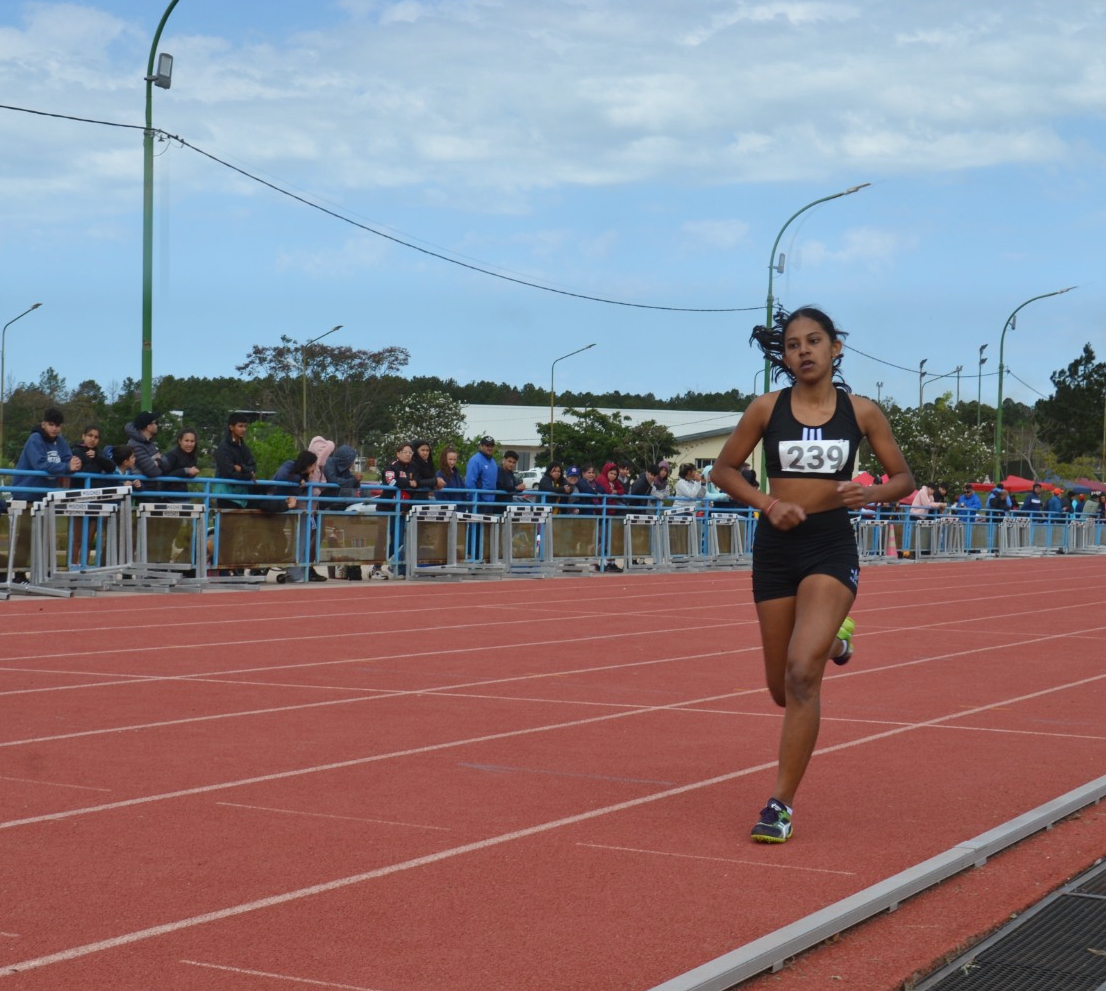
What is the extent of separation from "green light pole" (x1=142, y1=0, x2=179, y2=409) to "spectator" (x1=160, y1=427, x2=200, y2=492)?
3773 millimetres

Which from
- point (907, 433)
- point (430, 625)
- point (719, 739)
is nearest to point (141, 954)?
point (719, 739)

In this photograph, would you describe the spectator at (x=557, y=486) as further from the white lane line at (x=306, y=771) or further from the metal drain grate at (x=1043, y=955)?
the metal drain grate at (x=1043, y=955)

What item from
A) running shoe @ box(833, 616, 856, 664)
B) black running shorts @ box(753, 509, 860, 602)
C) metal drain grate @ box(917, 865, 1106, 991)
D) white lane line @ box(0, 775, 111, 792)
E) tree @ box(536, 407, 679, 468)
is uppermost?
tree @ box(536, 407, 679, 468)

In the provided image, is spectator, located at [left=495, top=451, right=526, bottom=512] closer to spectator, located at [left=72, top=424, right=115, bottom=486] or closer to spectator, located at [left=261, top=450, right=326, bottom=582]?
spectator, located at [left=261, top=450, right=326, bottom=582]

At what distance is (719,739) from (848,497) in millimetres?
2723

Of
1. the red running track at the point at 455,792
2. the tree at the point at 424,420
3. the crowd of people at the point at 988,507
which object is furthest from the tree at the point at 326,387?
the red running track at the point at 455,792

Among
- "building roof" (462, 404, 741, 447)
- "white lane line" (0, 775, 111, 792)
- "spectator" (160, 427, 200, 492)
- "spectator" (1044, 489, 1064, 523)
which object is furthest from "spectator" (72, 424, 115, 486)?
"building roof" (462, 404, 741, 447)

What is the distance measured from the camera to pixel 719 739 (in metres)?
8.15

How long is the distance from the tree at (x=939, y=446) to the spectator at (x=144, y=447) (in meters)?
63.1

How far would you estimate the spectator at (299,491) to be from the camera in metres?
19.4

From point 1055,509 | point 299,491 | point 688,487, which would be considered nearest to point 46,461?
point 299,491

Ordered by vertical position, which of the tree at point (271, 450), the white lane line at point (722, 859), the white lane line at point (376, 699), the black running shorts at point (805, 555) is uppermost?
the tree at point (271, 450)

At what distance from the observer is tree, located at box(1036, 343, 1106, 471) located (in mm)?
100375

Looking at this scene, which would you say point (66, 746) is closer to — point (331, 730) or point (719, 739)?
point (331, 730)
